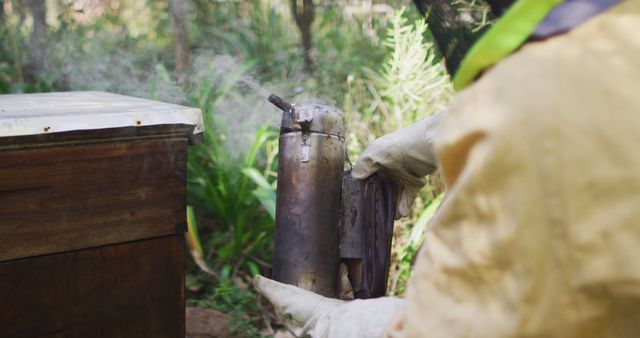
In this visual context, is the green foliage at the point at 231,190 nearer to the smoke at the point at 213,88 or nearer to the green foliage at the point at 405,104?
the smoke at the point at 213,88

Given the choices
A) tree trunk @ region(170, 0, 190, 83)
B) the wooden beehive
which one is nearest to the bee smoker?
the wooden beehive

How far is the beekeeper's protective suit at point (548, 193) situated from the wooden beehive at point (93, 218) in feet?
3.54

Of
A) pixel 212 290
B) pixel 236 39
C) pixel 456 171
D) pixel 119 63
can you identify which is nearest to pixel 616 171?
pixel 456 171

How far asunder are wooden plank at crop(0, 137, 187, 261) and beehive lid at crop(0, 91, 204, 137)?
0.06 metres

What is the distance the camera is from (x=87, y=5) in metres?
4.68

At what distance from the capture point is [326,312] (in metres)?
1.62

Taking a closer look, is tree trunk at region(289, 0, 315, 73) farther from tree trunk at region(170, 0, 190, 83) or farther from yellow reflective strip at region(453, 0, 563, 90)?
yellow reflective strip at region(453, 0, 563, 90)

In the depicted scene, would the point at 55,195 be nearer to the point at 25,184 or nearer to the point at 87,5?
the point at 25,184

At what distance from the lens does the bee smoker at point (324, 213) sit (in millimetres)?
1892

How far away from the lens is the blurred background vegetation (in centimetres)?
325

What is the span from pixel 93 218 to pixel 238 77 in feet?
6.39

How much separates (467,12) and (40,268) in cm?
134

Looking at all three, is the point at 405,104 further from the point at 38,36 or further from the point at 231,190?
the point at 38,36

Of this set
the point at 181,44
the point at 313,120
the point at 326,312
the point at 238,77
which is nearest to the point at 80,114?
the point at 313,120
